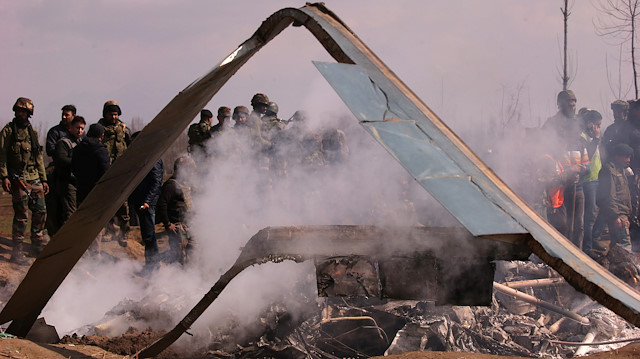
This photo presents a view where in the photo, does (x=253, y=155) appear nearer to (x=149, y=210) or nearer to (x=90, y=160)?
(x=149, y=210)

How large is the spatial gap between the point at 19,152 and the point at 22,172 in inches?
11.9

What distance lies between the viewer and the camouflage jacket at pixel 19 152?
7734mm

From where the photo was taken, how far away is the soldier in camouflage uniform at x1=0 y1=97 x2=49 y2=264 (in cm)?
775

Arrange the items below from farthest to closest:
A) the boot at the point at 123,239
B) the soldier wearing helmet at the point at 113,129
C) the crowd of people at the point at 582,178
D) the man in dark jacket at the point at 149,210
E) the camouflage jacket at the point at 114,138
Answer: the boot at the point at 123,239
the crowd of people at the point at 582,178
the camouflage jacket at the point at 114,138
the soldier wearing helmet at the point at 113,129
the man in dark jacket at the point at 149,210

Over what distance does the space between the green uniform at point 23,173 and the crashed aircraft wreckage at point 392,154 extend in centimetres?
427

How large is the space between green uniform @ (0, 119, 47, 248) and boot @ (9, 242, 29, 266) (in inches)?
0.8

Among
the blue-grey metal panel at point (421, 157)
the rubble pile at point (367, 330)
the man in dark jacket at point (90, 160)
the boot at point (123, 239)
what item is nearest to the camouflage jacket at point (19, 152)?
the man in dark jacket at point (90, 160)

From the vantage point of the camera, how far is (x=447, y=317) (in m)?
5.54

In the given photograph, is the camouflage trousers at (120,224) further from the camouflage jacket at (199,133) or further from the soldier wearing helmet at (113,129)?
the camouflage jacket at (199,133)

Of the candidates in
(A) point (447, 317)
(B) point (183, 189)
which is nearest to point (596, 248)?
(A) point (447, 317)

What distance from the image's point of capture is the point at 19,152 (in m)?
7.80

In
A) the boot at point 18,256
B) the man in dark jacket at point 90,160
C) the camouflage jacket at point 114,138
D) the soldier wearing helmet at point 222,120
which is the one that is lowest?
the boot at point 18,256

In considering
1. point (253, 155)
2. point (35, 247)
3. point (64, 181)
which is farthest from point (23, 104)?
point (253, 155)

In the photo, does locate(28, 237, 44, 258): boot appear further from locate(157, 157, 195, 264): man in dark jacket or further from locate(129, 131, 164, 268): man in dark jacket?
locate(157, 157, 195, 264): man in dark jacket
